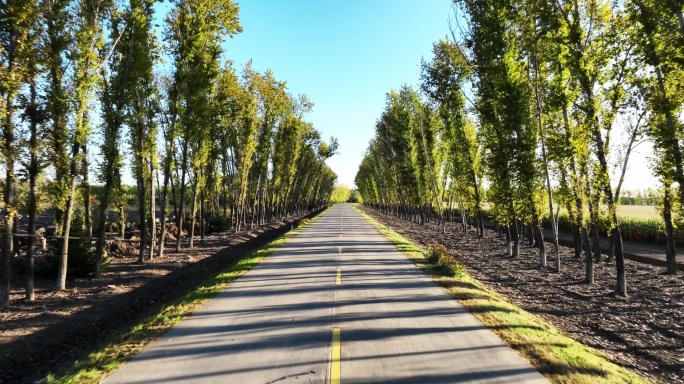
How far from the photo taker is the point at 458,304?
9.84 m

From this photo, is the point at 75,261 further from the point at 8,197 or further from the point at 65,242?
the point at 8,197

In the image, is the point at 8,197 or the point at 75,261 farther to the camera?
the point at 75,261

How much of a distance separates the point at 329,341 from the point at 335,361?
0.90 m

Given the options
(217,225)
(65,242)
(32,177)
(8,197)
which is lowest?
(217,225)

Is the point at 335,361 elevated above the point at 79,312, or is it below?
above

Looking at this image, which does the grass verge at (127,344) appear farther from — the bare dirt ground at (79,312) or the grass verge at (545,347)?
the grass verge at (545,347)

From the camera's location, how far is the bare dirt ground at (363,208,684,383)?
8.06m

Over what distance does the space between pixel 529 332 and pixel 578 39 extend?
36.2ft

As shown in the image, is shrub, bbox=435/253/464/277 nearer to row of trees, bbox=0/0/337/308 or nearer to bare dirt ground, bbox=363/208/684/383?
bare dirt ground, bbox=363/208/684/383

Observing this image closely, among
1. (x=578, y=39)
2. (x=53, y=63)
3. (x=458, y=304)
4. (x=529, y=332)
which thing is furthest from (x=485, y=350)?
(x=53, y=63)

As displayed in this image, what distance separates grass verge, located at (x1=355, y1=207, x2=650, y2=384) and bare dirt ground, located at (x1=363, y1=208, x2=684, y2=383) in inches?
36.4

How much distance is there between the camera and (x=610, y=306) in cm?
1167

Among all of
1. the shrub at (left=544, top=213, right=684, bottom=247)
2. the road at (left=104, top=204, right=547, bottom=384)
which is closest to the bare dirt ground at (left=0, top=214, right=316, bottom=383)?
the road at (left=104, top=204, right=547, bottom=384)

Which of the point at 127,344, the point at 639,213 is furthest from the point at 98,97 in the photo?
the point at 639,213
